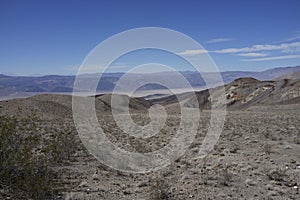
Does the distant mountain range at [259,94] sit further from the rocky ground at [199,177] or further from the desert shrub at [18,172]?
the desert shrub at [18,172]

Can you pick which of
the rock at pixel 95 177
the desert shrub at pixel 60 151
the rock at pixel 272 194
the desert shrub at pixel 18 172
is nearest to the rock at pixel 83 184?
the rock at pixel 95 177

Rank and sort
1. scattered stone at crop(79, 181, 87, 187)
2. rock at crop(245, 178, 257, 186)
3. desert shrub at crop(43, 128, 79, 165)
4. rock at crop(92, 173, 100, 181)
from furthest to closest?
1. desert shrub at crop(43, 128, 79, 165)
2. rock at crop(92, 173, 100, 181)
3. rock at crop(245, 178, 257, 186)
4. scattered stone at crop(79, 181, 87, 187)

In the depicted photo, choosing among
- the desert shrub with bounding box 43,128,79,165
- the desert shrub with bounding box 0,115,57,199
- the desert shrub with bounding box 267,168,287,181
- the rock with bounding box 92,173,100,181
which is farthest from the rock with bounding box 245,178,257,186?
the desert shrub with bounding box 43,128,79,165

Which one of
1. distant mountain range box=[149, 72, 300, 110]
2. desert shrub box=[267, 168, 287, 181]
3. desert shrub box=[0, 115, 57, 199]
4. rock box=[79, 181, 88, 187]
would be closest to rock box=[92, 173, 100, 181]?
rock box=[79, 181, 88, 187]

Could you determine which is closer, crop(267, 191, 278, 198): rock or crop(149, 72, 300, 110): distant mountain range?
crop(267, 191, 278, 198): rock

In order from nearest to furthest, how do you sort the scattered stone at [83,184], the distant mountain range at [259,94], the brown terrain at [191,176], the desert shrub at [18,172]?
the desert shrub at [18,172]
the brown terrain at [191,176]
the scattered stone at [83,184]
the distant mountain range at [259,94]

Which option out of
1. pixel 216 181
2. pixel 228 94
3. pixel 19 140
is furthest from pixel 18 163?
pixel 228 94

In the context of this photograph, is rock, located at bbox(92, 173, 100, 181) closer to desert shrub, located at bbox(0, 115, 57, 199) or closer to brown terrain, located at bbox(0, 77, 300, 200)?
brown terrain, located at bbox(0, 77, 300, 200)

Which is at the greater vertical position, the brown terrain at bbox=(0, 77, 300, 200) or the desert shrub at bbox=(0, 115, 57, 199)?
the desert shrub at bbox=(0, 115, 57, 199)

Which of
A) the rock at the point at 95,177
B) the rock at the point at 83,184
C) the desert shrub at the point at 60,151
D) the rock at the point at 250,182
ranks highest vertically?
the desert shrub at the point at 60,151

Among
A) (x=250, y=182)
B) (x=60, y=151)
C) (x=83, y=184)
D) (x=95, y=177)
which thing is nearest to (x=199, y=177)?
(x=250, y=182)

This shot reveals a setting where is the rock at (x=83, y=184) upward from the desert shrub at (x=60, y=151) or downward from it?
downward

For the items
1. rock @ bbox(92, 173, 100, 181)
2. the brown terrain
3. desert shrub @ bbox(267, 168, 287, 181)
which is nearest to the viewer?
the brown terrain

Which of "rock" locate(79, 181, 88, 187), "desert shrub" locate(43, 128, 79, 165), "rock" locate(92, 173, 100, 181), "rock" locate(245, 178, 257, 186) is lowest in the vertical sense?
"rock" locate(245, 178, 257, 186)
